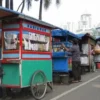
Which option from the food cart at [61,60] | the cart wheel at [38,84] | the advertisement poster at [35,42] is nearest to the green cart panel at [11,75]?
the cart wheel at [38,84]

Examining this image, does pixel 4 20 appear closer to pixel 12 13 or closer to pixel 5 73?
pixel 12 13

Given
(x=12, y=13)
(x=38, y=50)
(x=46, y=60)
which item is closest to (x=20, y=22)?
(x=12, y=13)

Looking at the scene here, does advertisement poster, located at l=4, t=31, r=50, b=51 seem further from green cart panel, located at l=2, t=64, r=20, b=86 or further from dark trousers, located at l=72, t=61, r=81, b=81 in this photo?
dark trousers, located at l=72, t=61, r=81, b=81

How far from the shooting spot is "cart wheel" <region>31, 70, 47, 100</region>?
852 cm

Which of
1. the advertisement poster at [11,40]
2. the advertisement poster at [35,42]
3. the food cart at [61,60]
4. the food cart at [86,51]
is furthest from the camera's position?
the food cart at [86,51]

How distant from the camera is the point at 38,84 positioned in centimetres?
884

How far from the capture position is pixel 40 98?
8.72 m

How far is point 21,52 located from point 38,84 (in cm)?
134

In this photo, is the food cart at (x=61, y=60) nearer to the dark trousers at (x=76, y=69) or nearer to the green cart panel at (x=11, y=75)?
the dark trousers at (x=76, y=69)

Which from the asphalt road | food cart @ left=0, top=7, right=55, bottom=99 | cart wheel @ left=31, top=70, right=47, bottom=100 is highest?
food cart @ left=0, top=7, right=55, bottom=99

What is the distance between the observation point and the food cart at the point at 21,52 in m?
8.10

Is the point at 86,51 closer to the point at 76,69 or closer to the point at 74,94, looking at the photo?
the point at 76,69

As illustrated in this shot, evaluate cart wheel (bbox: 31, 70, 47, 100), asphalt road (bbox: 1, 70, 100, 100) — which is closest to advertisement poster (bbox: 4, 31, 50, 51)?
cart wheel (bbox: 31, 70, 47, 100)

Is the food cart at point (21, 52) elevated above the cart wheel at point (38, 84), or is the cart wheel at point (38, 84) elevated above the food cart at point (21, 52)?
the food cart at point (21, 52)
